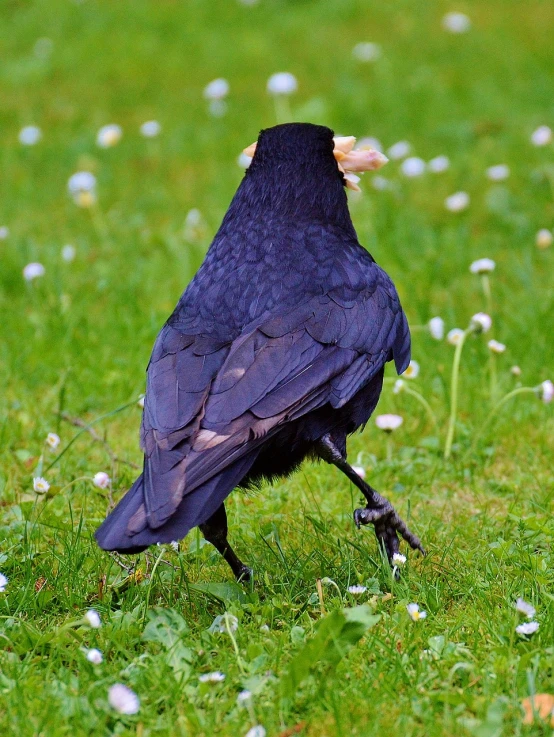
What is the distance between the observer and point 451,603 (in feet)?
10.3

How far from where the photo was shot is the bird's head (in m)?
3.71

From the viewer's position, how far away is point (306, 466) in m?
4.29

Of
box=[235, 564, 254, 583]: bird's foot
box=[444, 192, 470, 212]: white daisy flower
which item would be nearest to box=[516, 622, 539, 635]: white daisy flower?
box=[235, 564, 254, 583]: bird's foot

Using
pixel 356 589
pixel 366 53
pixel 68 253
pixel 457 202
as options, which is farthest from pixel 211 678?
pixel 366 53

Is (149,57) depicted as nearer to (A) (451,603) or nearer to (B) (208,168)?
(B) (208,168)

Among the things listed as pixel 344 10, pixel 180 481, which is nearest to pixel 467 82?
pixel 344 10

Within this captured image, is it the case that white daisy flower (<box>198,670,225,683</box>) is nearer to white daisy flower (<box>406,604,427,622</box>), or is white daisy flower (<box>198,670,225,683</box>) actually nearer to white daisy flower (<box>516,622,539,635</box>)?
white daisy flower (<box>406,604,427,622</box>)

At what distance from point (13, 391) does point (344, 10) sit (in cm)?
A: 639

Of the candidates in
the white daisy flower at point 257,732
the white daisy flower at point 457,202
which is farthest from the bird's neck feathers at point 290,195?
the white daisy flower at point 457,202

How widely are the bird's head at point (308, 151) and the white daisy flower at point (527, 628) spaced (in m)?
1.69

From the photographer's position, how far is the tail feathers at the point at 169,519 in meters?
2.66

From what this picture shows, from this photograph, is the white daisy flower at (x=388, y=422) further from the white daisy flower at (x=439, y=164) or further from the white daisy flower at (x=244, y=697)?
the white daisy flower at (x=439, y=164)

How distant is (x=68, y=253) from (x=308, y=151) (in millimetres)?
2405

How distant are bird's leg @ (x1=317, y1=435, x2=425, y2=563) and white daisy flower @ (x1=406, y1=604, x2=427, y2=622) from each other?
0.39 m
